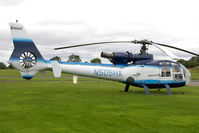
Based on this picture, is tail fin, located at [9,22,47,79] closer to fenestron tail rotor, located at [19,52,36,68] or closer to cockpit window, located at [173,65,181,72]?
fenestron tail rotor, located at [19,52,36,68]

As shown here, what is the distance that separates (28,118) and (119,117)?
14.3 ft

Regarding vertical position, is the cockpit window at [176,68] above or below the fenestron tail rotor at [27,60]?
below

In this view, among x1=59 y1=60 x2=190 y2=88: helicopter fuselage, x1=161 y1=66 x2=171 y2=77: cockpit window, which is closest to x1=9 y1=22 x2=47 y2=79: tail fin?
x1=59 y1=60 x2=190 y2=88: helicopter fuselage

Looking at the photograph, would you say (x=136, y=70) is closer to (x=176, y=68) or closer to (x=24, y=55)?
(x=176, y=68)

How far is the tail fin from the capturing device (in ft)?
55.0

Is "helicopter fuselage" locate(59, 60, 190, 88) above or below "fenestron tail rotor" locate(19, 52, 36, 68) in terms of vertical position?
below

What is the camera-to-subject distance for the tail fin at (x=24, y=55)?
55.0ft

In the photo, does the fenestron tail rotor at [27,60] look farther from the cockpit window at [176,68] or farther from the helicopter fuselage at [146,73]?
the cockpit window at [176,68]

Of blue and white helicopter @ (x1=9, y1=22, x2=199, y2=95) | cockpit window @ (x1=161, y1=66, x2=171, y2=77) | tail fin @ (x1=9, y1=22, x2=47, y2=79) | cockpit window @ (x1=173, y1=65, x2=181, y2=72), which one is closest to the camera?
tail fin @ (x1=9, y1=22, x2=47, y2=79)

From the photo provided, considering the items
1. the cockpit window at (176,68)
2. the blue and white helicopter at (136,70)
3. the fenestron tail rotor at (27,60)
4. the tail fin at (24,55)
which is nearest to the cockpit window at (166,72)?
the blue and white helicopter at (136,70)

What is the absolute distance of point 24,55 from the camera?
17250mm

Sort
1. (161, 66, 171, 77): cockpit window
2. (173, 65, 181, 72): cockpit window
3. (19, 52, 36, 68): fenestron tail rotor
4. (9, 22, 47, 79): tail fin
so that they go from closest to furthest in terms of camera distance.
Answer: (9, 22, 47, 79): tail fin < (19, 52, 36, 68): fenestron tail rotor < (161, 66, 171, 77): cockpit window < (173, 65, 181, 72): cockpit window

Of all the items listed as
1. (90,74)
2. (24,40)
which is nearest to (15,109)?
(24,40)

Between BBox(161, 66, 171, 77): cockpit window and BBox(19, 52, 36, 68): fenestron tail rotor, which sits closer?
BBox(19, 52, 36, 68): fenestron tail rotor
